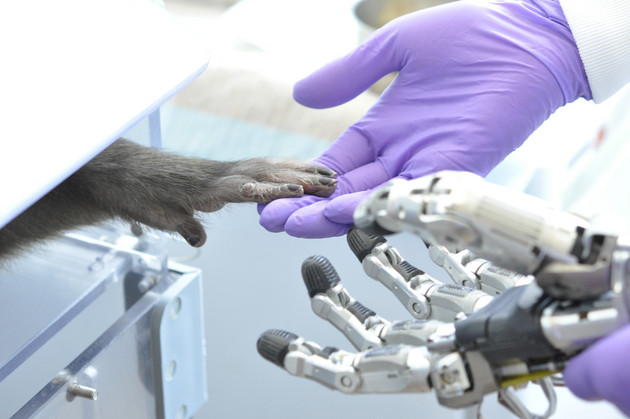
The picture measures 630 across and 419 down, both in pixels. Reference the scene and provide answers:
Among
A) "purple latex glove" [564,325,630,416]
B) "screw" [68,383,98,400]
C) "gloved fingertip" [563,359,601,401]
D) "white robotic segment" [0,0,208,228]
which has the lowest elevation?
"screw" [68,383,98,400]

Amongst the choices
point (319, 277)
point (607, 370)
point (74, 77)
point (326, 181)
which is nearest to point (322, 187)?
point (326, 181)

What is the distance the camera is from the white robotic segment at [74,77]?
1.54 ft

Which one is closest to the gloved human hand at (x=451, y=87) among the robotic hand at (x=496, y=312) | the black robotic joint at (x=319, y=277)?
the black robotic joint at (x=319, y=277)

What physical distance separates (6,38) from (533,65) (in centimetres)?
49

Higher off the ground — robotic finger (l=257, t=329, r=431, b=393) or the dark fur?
robotic finger (l=257, t=329, r=431, b=393)

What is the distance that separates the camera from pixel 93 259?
0.85 metres

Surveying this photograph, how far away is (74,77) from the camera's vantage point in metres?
0.54

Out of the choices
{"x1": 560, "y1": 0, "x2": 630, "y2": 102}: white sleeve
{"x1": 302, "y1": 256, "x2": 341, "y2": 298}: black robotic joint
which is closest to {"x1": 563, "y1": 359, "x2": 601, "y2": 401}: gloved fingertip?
{"x1": 302, "y1": 256, "x2": 341, "y2": 298}: black robotic joint

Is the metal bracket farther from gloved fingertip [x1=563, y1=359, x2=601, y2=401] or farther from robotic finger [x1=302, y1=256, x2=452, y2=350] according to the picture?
gloved fingertip [x1=563, y1=359, x2=601, y2=401]

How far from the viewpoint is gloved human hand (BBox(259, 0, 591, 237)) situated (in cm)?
69

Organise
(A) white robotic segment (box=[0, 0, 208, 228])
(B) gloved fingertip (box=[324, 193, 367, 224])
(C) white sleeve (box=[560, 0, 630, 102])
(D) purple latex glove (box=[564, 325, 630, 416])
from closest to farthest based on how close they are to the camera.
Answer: (D) purple latex glove (box=[564, 325, 630, 416]) < (A) white robotic segment (box=[0, 0, 208, 228]) < (B) gloved fingertip (box=[324, 193, 367, 224]) < (C) white sleeve (box=[560, 0, 630, 102])

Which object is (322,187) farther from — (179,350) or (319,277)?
(179,350)

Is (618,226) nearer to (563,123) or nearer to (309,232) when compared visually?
(309,232)

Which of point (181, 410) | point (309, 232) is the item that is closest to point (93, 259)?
point (181, 410)
